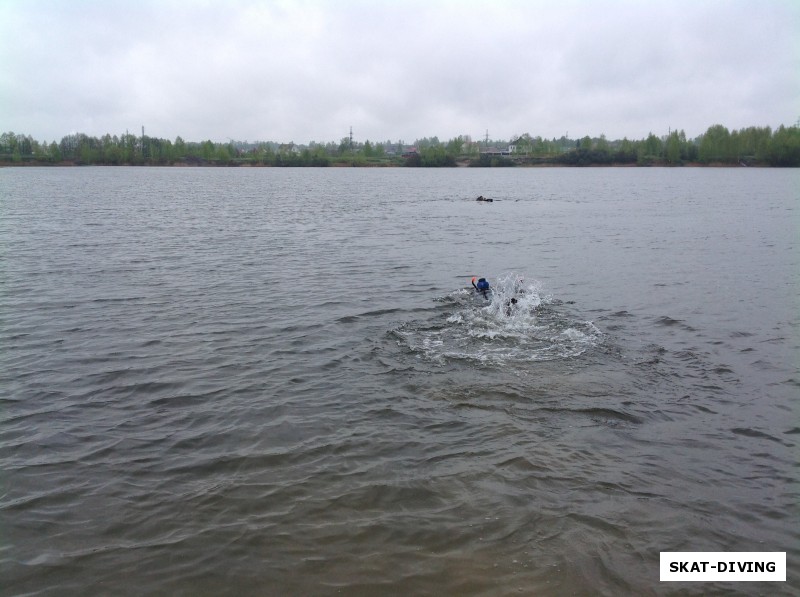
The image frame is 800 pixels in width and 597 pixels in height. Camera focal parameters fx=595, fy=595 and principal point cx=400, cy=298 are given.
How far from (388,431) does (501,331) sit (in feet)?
20.7

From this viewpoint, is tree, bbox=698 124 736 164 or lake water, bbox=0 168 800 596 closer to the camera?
lake water, bbox=0 168 800 596

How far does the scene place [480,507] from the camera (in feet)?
25.9

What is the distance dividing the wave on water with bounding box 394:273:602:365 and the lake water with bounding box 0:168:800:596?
0.10 m

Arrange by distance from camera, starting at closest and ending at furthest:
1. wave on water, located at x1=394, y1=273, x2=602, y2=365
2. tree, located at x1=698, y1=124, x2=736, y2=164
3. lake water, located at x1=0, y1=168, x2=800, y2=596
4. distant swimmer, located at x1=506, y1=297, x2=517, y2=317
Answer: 1. lake water, located at x1=0, y1=168, x2=800, y2=596
2. wave on water, located at x1=394, y1=273, x2=602, y2=365
3. distant swimmer, located at x1=506, y1=297, x2=517, y2=317
4. tree, located at x1=698, y1=124, x2=736, y2=164

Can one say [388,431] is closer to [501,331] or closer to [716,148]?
[501,331]

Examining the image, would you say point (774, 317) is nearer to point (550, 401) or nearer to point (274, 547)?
point (550, 401)

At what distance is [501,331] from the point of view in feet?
50.9

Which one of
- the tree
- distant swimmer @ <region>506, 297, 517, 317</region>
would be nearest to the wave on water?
distant swimmer @ <region>506, 297, 517, 317</region>

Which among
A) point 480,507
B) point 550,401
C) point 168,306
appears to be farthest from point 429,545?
point 168,306

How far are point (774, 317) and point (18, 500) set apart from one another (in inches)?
756

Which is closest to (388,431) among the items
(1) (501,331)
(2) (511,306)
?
(1) (501,331)

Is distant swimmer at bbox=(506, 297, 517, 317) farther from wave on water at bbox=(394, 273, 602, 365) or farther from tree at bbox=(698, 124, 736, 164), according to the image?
tree at bbox=(698, 124, 736, 164)

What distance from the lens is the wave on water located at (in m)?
13.9

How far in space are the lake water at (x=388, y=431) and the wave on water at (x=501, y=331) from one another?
10cm
